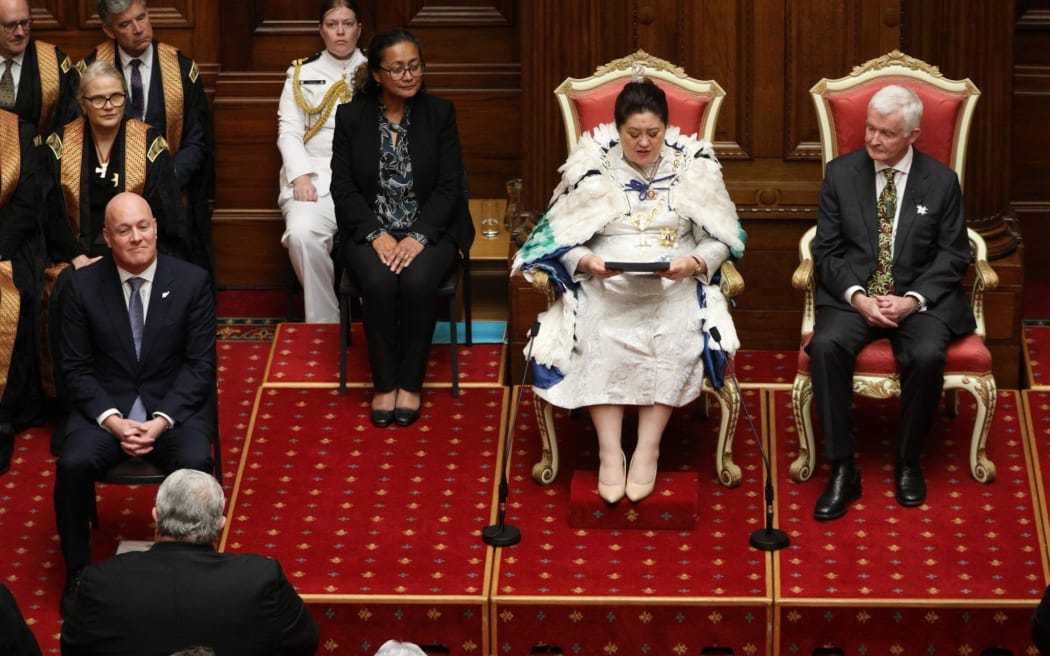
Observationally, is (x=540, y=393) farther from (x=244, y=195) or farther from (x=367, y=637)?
(x=244, y=195)

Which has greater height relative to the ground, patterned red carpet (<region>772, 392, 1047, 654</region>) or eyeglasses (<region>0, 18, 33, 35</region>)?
eyeglasses (<region>0, 18, 33, 35</region>)

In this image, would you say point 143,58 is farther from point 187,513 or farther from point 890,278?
point 187,513

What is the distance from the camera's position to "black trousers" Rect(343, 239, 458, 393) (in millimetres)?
6832

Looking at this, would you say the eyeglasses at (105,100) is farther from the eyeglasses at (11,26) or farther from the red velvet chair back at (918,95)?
the red velvet chair back at (918,95)

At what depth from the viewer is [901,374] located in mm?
6305

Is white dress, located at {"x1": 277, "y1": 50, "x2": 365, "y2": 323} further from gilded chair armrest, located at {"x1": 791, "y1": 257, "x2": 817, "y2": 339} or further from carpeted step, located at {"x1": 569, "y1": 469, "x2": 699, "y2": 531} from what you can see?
gilded chair armrest, located at {"x1": 791, "y1": 257, "x2": 817, "y2": 339}

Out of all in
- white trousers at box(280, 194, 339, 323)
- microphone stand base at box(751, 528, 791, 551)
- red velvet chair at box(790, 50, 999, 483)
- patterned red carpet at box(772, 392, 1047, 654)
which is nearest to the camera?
patterned red carpet at box(772, 392, 1047, 654)

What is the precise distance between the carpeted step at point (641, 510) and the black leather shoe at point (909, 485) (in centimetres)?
64

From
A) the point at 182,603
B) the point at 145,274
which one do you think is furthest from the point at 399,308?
the point at 182,603

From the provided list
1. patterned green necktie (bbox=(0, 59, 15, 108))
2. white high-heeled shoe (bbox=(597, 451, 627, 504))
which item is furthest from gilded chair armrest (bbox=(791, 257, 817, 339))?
patterned green necktie (bbox=(0, 59, 15, 108))

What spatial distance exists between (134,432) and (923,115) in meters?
2.74

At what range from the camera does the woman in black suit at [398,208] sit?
22.5 feet

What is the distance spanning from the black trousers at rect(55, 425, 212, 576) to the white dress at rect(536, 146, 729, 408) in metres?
1.12

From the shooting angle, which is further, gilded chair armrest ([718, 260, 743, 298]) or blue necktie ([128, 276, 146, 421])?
gilded chair armrest ([718, 260, 743, 298])
